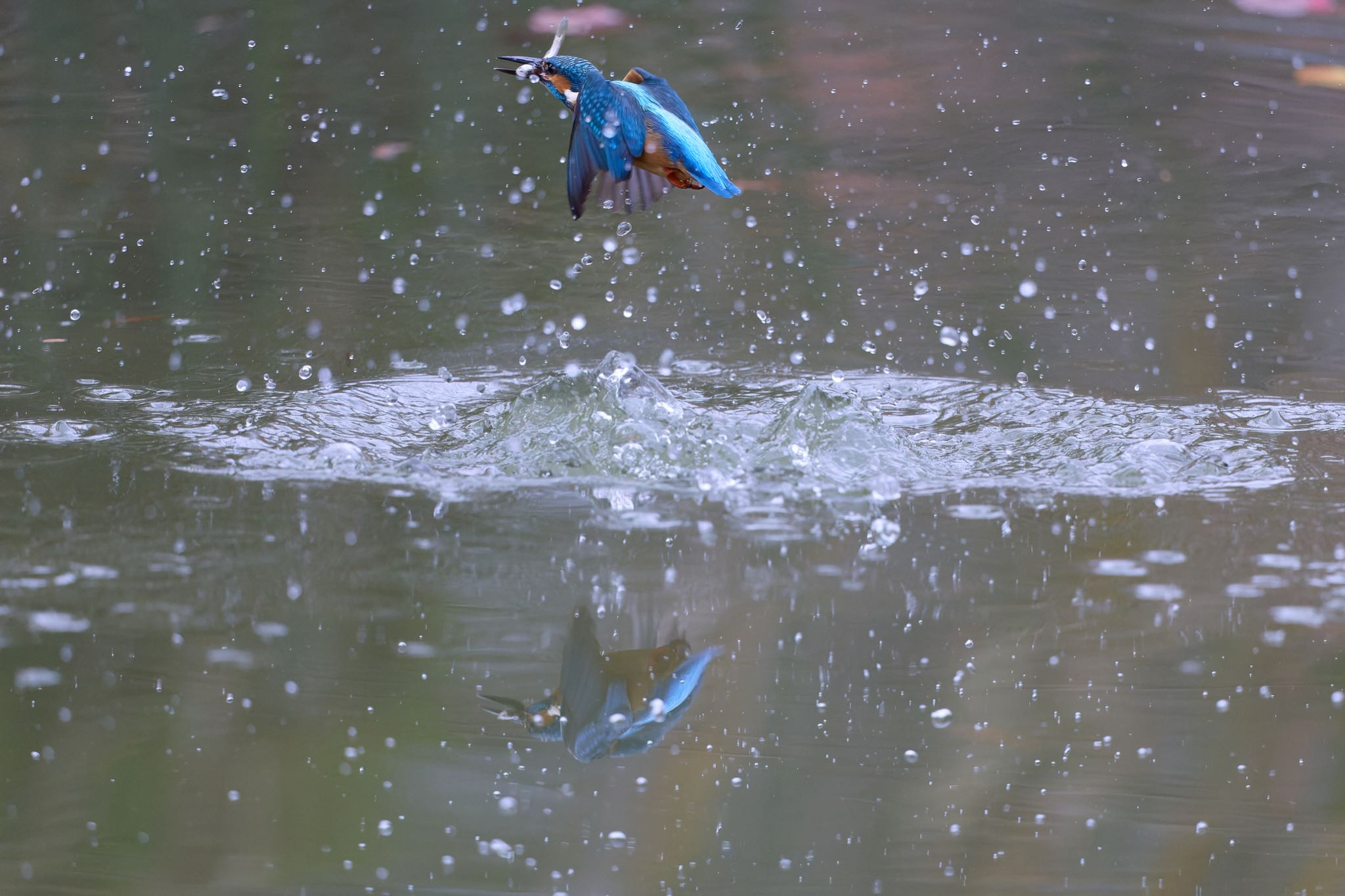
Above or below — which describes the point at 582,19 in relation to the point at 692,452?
above

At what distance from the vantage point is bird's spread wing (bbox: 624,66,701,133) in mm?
2082

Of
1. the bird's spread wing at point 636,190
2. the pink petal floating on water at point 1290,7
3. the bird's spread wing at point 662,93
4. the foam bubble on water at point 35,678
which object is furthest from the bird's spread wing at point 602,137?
the pink petal floating on water at point 1290,7

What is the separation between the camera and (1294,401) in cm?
264

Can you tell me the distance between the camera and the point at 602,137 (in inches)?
77.7

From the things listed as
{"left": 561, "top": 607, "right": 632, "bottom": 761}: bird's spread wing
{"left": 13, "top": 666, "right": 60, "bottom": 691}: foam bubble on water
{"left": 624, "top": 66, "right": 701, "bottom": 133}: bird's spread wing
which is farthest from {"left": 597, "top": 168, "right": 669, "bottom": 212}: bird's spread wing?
{"left": 13, "top": 666, "right": 60, "bottom": 691}: foam bubble on water

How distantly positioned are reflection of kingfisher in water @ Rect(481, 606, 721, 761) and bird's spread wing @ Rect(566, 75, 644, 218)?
707 mm

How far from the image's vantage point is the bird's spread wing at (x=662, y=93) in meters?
2.08

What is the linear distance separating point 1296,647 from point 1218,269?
75.0 inches

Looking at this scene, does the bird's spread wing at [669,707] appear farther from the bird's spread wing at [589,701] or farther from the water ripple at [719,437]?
the water ripple at [719,437]

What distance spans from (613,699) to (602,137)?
881 millimetres

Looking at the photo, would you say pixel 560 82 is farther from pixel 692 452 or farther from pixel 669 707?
pixel 669 707

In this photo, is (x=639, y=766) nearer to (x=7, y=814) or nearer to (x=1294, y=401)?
(x=7, y=814)

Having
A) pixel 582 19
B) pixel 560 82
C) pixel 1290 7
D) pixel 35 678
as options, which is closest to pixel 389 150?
pixel 582 19

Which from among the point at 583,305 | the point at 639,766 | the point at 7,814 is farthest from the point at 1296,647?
the point at 583,305
